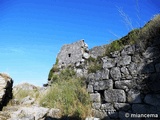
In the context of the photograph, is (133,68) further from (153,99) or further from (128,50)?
(153,99)

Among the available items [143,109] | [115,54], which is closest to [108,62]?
[115,54]

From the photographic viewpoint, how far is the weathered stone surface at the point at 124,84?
13.0 feet

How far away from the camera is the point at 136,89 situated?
3.81 metres

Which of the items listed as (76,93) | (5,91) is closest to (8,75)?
(5,91)

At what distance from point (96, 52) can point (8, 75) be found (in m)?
7.89

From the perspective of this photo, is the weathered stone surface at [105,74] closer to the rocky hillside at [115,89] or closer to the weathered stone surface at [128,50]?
the rocky hillside at [115,89]

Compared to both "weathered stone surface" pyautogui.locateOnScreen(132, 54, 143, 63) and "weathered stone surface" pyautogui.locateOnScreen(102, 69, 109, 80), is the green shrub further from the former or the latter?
"weathered stone surface" pyautogui.locateOnScreen(132, 54, 143, 63)

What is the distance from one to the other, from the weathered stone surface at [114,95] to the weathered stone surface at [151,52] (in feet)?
3.21

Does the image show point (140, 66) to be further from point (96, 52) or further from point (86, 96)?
point (96, 52)

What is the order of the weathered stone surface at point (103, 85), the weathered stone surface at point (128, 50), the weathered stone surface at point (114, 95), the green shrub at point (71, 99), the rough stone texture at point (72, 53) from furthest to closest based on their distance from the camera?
the rough stone texture at point (72, 53) → the green shrub at point (71, 99) → the weathered stone surface at point (103, 85) → the weathered stone surface at point (128, 50) → the weathered stone surface at point (114, 95)

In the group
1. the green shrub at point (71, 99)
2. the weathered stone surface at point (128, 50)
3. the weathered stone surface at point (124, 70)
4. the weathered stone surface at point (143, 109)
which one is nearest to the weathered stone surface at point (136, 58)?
the weathered stone surface at point (128, 50)

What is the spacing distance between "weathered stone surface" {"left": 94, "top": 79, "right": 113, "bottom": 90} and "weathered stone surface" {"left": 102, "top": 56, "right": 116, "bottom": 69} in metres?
0.39

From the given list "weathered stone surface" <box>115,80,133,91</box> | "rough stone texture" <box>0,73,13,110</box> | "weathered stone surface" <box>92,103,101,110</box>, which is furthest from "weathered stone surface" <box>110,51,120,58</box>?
"rough stone texture" <box>0,73,13,110</box>

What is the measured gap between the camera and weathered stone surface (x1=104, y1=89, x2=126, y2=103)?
4.00 m
